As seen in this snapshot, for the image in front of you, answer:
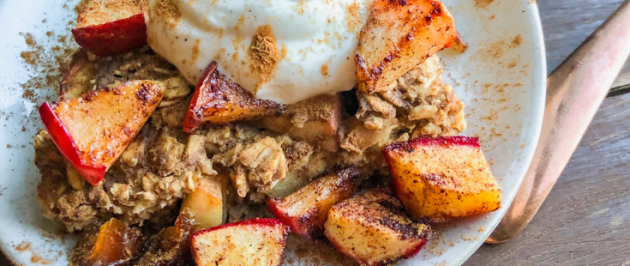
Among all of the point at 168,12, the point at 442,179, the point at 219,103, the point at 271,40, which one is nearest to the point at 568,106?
the point at 442,179

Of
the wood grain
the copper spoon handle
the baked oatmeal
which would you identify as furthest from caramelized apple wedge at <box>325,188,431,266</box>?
the wood grain

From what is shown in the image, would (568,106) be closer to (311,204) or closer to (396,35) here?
(396,35)


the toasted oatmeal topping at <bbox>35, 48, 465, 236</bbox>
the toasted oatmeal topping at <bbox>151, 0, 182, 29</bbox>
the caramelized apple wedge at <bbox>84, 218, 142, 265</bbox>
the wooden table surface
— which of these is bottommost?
the wooden table surface

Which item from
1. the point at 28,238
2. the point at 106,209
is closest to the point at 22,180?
the point at 28,238

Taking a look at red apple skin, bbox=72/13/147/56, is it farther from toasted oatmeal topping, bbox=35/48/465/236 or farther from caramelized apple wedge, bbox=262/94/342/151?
caramelized apple wedge, bbox=262/94/342/151

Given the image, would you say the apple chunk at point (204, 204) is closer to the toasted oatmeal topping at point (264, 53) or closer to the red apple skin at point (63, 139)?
the red apple skin at point (63, 139)

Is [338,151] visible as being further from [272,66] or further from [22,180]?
[22,180]
